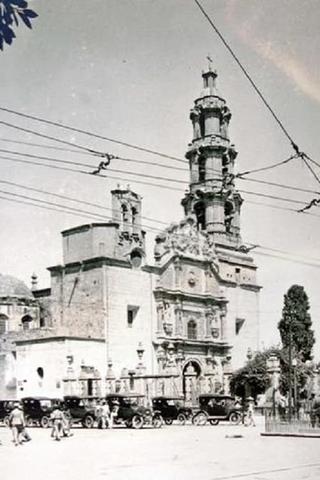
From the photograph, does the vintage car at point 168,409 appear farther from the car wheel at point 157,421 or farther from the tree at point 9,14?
the tree at point 9,14

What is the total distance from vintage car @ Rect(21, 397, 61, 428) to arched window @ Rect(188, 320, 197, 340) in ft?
38.2

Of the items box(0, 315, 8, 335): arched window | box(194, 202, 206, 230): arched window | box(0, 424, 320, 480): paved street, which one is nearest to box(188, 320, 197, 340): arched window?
box(194, 202, 206, 230): arched window

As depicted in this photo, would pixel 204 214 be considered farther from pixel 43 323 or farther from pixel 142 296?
pixel 43 323

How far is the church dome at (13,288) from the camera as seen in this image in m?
29.6

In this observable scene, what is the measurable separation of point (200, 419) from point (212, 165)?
1405 centimetres

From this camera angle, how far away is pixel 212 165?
105 ft

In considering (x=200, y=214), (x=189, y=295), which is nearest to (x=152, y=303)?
(x=189, y=295)

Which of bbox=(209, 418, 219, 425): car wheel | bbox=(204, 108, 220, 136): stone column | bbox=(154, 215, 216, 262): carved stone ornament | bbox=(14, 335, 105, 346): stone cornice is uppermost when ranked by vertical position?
bbox=(204, 108, 220, 136): stone column

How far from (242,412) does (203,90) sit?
16.4 meters

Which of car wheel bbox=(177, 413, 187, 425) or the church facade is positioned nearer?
car wheel bbox=(177, 413, 187, 425)

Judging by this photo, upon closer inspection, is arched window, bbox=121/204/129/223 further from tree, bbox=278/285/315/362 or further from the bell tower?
tree, bbox=278/285/315/362

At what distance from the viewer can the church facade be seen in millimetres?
25062

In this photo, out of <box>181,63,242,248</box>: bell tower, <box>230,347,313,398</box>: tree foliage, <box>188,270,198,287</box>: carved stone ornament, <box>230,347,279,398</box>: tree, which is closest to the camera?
<box>230,347,313,398</box>: tree foliage

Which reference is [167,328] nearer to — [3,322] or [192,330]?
[192,330]
